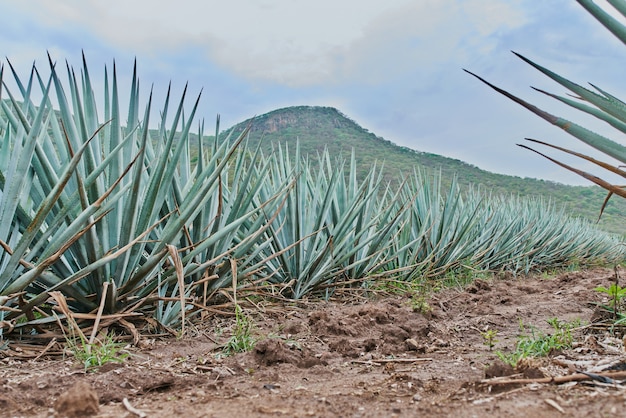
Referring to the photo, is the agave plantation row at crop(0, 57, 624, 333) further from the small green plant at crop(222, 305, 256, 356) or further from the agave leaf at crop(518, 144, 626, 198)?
the agave leaf at crop(518, 144, 626, 198)

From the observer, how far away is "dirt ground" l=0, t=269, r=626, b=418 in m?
1.32

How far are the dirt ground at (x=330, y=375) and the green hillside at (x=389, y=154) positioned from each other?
20256mm

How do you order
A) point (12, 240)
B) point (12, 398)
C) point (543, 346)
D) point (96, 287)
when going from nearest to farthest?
point (12, 398) < point (543, 346) < point (12, 240) < point (96, 287)

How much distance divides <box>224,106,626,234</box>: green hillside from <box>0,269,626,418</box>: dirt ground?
2026 cm

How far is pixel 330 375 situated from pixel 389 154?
24.3 m

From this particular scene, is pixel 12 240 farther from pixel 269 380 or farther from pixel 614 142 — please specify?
pixel 614 142

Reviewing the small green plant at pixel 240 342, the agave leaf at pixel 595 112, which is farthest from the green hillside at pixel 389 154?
the agave leaf at pixel 595 112

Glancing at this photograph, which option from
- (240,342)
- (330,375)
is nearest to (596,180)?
(330,375)

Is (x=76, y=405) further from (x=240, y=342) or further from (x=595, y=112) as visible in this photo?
(x=595, y=112)

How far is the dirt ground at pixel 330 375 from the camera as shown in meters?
1.32

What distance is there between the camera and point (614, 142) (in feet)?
5.28

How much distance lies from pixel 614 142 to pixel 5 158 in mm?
2321

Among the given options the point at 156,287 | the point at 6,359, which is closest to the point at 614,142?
the point at 156,287

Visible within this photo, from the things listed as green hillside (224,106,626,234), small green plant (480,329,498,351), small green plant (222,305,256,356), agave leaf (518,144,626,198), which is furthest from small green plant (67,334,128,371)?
green hillside (224,106,626,234)
